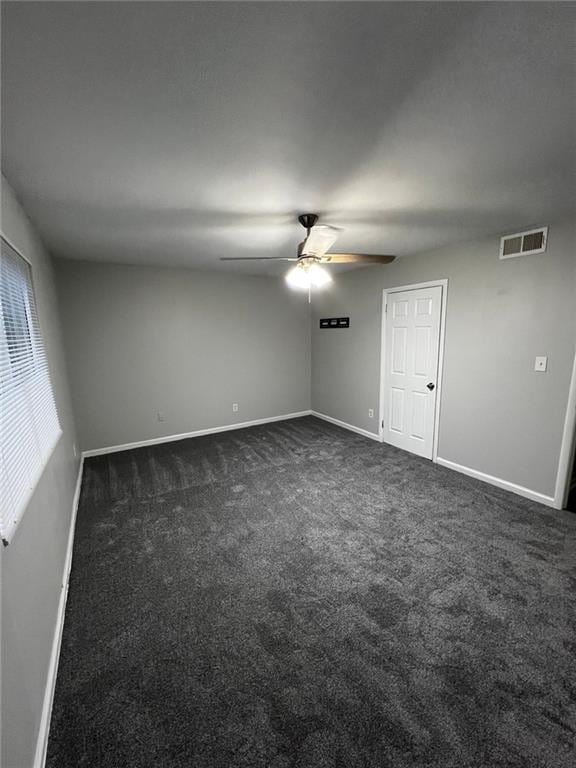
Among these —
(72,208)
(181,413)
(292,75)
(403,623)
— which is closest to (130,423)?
(181,413)

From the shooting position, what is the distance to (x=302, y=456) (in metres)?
4.00

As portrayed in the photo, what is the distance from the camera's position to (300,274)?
2.51 m

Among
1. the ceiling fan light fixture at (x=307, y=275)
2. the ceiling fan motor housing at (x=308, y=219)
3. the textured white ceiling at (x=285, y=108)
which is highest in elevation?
the textured white ceiling at (x=285, y=108)

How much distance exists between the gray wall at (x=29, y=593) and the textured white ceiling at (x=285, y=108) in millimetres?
720

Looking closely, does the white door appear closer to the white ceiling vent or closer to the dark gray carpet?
Result: the white ceiling vent

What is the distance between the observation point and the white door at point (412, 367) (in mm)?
3623

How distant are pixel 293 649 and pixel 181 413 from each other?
352 cm

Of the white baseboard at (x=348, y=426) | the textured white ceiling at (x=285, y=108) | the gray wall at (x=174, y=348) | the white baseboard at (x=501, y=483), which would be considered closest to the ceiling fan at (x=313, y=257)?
the textured white ceiling at (x=285, y=108)

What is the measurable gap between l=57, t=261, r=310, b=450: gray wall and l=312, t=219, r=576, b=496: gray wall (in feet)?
6.37

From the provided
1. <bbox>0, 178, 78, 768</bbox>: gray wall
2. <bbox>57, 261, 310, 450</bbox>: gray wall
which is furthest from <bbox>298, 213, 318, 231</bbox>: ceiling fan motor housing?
<bbox>57, 261, 310, 450</bbox>: gray wall

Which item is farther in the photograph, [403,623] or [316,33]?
[403,623]

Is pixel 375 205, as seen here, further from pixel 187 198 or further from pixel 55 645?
pixel 55 645

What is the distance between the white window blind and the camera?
4.30 feet

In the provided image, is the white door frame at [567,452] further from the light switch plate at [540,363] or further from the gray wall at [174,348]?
the gray wall at [174,348]
